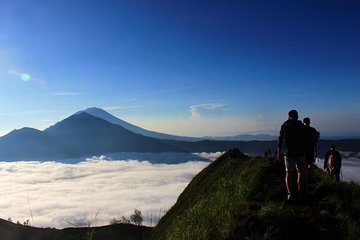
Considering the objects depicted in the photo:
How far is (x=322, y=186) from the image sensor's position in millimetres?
11438

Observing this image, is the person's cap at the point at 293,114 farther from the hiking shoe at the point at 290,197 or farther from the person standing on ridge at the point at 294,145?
the hiking shoe at the point at 290,197

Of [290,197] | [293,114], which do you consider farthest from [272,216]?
[293,114]

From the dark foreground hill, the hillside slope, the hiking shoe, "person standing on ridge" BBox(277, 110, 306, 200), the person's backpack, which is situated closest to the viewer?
the hillside slope

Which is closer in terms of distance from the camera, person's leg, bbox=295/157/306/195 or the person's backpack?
person's leg, bbox=295/157/306/195

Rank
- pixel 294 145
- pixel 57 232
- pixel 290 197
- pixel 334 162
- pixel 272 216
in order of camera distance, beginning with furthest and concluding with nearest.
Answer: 1. pixel 57 232
2. pixel 334 162
3. pixel 294 145
4. pixel 290 197
5. pixel 272 216

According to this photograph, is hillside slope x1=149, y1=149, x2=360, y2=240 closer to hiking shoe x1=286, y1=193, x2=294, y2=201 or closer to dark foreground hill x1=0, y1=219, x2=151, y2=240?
hiking shoe x1=286, y1=193, x2=294, y2=201

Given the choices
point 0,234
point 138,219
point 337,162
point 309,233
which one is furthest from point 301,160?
point 138,219

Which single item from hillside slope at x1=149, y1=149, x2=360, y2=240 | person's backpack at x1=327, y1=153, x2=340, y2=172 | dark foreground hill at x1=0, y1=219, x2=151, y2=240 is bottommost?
dark foreground hill at x1=0, y1=219, x2=151, y2=240

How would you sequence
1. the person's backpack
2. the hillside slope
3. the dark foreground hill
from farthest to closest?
the dark foreground hill, the person's backpack, the hillside slope

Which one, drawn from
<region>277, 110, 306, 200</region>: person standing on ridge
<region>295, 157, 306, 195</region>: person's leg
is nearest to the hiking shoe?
<region>277, 110, 306, 200</region>: person standing on ridge

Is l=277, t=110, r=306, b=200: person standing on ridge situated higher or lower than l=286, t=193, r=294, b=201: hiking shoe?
higher

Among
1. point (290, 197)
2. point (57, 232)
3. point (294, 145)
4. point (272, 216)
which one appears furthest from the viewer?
point (57, 232)

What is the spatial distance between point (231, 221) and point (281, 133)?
5.27 metres

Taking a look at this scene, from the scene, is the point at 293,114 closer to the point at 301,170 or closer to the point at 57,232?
the point at 301,170
